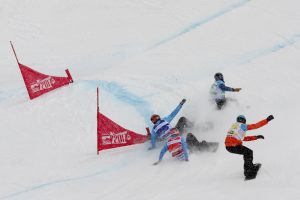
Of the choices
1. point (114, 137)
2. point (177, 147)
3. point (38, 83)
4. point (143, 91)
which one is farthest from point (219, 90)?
point (38, 83)

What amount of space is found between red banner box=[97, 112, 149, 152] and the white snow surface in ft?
0.56

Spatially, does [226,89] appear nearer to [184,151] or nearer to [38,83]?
[184,151]

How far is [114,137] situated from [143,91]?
307 cm

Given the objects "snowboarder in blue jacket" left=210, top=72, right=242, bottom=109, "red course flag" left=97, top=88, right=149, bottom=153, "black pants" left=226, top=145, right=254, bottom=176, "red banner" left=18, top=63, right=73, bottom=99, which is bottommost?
"black pants" left=226, top=145, right=254, bottom=176

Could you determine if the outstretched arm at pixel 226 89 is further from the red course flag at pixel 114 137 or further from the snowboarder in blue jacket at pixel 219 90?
the red course flag at pixel 114 137

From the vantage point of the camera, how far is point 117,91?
14.5 meters

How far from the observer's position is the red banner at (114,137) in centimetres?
1138

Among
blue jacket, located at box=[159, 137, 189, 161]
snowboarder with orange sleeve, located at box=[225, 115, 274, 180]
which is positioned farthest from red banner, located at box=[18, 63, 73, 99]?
snowboarder with orange sleeve, located at box=[225, 115, 274, 180]

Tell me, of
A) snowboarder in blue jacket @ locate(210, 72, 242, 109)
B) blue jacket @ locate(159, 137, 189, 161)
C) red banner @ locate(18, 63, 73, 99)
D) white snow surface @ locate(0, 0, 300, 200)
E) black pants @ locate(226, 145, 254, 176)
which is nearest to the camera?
black pants @ locate(226, 145, 254, 176)

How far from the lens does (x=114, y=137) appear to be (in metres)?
11.4

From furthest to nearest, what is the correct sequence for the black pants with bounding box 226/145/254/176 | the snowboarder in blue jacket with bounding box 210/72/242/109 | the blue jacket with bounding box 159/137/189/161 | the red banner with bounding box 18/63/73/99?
the red banner with bounding box 18/63/73/99, the snowboarder in blue jacket with bounding box 210/72/242/109, the blue jacket with bounding box 159/137/189/161, the black pants with bounding box 226/145/254/176

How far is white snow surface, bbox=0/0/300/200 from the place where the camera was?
387 inches

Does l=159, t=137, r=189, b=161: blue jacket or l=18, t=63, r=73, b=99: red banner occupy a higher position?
l=18, t=63, r=73, b=99: red banner

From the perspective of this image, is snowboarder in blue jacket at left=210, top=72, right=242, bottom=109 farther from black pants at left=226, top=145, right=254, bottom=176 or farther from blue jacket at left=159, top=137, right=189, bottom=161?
black pants at left=226, top=145, right=254, bottom=176
